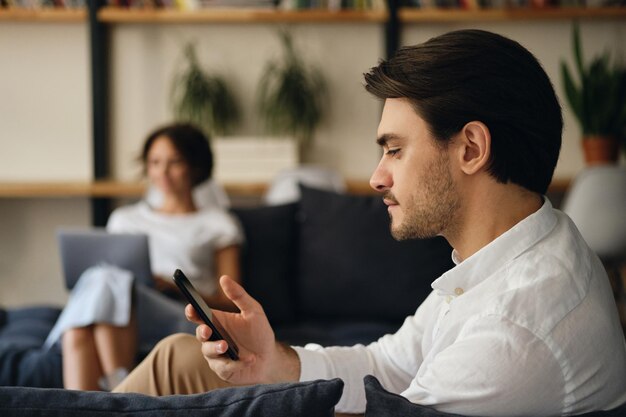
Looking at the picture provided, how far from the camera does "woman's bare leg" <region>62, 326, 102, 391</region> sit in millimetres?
2756

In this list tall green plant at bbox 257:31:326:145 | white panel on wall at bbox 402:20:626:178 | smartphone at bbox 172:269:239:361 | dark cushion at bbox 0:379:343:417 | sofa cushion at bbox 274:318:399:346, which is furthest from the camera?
white panel on wall at bbox 402:20:626:178

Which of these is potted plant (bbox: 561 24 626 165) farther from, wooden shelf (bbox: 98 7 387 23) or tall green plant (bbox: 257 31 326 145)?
tall green plant (bbox: 257 31 326 145)

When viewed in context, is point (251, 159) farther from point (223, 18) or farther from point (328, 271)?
point (328, 271)

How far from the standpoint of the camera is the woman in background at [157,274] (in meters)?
2.80

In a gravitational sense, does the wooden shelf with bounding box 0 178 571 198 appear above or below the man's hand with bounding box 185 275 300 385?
below

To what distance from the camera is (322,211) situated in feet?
11.3

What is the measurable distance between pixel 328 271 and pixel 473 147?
1.94 meters

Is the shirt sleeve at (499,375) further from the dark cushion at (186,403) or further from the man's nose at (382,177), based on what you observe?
the man's nose at (382,177)

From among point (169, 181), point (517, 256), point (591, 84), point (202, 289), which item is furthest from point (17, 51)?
point (517, 256)

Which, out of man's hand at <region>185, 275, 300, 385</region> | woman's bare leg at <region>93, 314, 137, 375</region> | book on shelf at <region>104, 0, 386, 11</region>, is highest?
book on shelf at <region>104, 0, 386, 11</region>

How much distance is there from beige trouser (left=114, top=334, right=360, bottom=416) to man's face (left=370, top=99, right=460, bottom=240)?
1.54 feet

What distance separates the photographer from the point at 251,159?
182 inches

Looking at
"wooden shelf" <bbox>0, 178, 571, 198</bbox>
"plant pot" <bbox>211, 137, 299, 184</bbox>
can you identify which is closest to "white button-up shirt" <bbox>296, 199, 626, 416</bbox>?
"wooden shelf" <bbox>0, 178, 571, 198</bbox>

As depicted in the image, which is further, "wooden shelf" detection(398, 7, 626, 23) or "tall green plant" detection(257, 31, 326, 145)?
"tall green plant" detection(257, 31, 326, 145)
